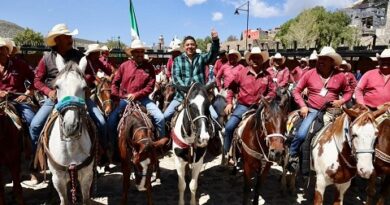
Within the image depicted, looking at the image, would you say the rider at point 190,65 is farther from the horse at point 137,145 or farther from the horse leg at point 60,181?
the horse leg at point 60,181

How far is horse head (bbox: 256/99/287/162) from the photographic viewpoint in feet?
14.9

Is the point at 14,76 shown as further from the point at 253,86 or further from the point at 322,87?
the point at 322,87

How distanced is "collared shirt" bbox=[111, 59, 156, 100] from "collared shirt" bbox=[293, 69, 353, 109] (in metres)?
2.78

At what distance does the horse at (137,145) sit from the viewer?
4.71 metres

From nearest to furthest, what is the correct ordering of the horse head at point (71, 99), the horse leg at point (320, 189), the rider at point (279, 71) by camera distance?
the horse head at point (71, 99), the horse leg at point (320, 189), the rider at point (279, 71)

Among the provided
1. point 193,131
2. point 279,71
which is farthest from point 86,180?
point 279,71

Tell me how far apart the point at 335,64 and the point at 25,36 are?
73.9m

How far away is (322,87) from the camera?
5.34 meters

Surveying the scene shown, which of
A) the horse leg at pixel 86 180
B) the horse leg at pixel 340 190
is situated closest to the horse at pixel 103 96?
the horse leg at pixel 86 180

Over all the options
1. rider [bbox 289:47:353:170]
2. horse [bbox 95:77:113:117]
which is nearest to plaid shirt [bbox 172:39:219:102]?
rider [bbox 289:47:353:170]

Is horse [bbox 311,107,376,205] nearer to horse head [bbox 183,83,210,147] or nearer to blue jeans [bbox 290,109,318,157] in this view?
blue jeans [bbox 290,109,318,157]

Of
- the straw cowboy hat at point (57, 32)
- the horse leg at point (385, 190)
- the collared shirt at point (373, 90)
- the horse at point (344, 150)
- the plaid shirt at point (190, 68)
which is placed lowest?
the horse leg at point (385, 190)

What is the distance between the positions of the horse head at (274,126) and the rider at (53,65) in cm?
262

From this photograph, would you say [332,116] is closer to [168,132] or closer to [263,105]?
[263,105]
